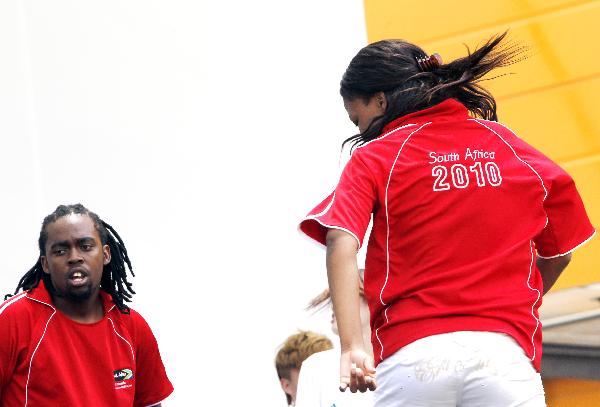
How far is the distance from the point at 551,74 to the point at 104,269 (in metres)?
2.31

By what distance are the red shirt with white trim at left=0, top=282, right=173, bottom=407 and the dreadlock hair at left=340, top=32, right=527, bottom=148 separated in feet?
4.94

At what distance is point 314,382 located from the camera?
488 cm

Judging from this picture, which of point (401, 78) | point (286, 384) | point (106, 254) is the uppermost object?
point (401, 78)

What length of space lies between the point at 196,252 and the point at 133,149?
61 cm

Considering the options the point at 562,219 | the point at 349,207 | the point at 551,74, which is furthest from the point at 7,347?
the point at 551,74

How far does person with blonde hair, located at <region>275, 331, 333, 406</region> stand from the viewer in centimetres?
556

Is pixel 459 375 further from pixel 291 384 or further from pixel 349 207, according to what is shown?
pixel 291 384

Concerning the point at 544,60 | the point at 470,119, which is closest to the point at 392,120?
the point at 470,119

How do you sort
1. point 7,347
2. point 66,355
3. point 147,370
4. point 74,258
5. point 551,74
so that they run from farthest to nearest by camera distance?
point 551,74, point 147,370, point 74,258, point 66,355, point 7,347

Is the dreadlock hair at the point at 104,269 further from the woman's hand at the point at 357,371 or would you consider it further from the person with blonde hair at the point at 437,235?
the woman's hand at the point at 357,371

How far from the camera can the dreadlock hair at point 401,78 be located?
3.17 metres

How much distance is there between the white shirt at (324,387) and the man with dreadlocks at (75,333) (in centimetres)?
58

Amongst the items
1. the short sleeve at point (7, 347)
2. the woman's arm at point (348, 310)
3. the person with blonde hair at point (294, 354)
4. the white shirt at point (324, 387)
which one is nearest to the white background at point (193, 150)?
the person with blonde hair at point (294, 354)

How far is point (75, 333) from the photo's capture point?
14.1 ft
